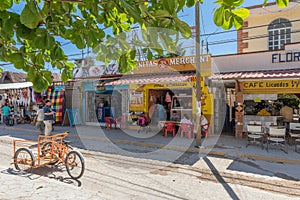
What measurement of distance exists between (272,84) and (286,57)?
143cm

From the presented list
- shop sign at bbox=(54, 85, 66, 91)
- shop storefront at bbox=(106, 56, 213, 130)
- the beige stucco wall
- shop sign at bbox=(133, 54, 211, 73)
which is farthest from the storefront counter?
shop sign at bbox=(54, 85, 66, 91)

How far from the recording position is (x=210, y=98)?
11.4 meters

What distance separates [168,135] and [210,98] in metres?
2.80

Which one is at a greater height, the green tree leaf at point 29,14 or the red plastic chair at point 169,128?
the green tree leaf at point 29,14

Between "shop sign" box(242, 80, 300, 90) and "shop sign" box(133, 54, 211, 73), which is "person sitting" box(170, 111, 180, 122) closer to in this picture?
"shop sign" box(133, 54, 211, 73)

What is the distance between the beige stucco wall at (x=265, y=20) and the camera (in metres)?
14.5

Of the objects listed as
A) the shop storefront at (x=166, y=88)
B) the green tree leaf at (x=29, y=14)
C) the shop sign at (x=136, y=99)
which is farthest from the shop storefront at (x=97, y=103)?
the green tree leaf at (x=29, y=14)

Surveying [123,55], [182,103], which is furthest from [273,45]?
[123,55]

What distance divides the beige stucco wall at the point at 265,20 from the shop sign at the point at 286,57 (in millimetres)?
4316

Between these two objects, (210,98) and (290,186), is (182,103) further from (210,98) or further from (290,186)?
(290,186)

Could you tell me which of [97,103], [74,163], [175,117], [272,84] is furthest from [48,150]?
[97,103]

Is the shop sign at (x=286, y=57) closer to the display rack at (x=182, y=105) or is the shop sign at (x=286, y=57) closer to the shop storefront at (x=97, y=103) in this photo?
the display rack at (x=182, y=105)

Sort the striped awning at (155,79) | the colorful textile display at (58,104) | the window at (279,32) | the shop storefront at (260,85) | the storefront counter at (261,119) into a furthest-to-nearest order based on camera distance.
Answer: the colorful textile display at (58,104), the window at (279,32), the striped awning at (155,79), the storefront counter at (261,119), the shop storefront at (260,85)

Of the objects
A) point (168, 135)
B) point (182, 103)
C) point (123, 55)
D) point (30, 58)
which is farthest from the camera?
point (182, 103)
